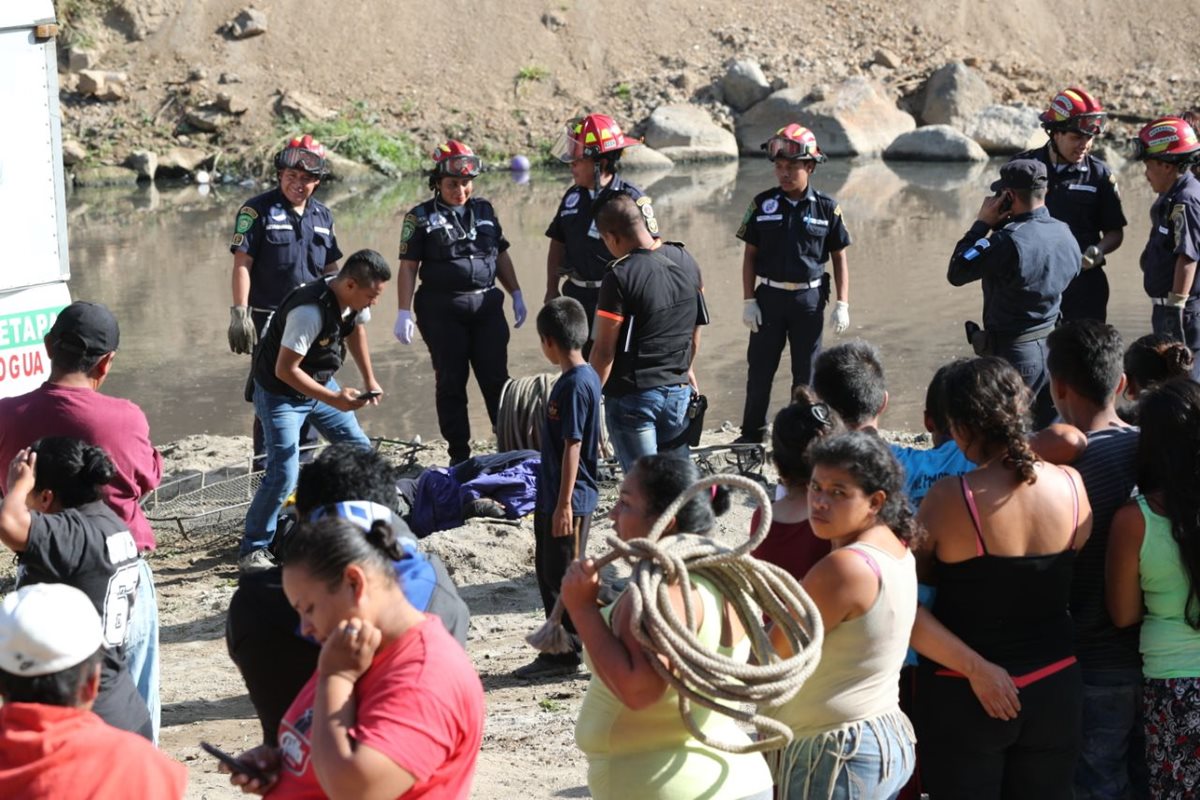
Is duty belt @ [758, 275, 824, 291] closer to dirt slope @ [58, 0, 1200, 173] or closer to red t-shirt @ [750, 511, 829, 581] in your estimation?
red t-shirt @ [750, 511, 829, 581]

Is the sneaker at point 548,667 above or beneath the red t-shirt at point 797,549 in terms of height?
beneath

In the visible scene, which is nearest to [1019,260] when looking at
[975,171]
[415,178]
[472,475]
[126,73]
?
[472,475]

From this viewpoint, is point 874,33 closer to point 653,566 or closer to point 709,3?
point 709,3

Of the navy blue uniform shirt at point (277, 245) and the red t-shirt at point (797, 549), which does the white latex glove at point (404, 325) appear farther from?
the red t-shirt at point (797, 549)

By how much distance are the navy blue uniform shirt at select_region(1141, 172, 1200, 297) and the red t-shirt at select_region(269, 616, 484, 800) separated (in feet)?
20.4

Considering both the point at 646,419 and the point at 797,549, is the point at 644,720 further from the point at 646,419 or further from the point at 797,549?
the point at 646,419

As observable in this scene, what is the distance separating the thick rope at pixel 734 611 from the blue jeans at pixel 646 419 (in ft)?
11.9

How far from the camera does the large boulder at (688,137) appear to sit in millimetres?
27516

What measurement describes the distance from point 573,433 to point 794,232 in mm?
3705

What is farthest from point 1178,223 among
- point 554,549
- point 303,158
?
point 303,158

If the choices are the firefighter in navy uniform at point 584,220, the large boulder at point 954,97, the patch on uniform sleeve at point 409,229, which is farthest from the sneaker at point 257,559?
the large boulder at point 954,97

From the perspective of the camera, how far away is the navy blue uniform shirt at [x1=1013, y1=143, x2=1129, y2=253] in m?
8.79

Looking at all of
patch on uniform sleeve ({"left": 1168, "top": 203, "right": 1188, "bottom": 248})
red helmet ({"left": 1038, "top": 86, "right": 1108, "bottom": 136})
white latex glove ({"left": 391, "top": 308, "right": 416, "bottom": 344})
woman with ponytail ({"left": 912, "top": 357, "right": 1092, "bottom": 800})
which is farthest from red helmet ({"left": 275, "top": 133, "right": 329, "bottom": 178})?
woman with ponytail ({"left": 912, "top": 357, "right": 1092, "bottom": 800})

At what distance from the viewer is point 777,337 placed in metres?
9.30
